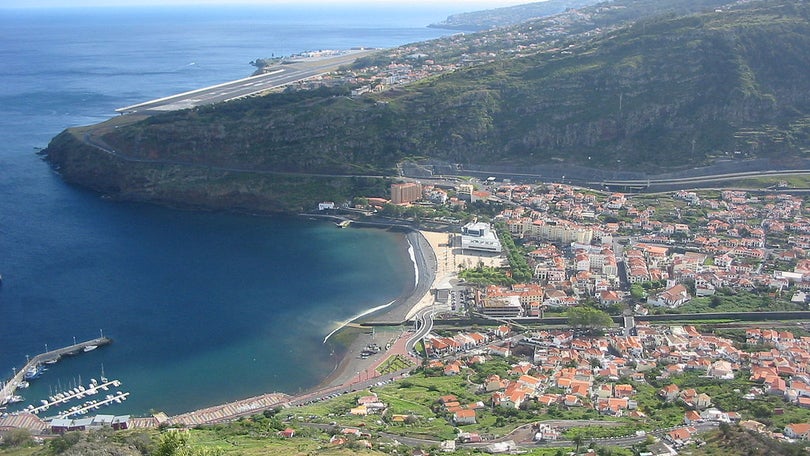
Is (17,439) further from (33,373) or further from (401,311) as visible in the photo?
(401,311)

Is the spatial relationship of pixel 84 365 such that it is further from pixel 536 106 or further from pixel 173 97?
pixel 173 97

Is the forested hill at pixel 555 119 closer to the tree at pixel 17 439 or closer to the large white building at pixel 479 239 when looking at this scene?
the large white building at pixel 479 239

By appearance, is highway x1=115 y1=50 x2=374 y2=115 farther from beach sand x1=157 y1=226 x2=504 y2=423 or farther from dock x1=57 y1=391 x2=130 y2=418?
dock x1=57 y1=391 x2=130 y2=418

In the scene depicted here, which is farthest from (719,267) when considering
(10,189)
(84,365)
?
(10,189)

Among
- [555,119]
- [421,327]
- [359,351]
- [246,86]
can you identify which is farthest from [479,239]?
[246,86]

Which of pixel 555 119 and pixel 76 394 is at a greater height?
pixel 555 119

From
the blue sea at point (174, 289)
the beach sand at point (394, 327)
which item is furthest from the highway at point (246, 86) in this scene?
the beach sand at point (394, 327)
